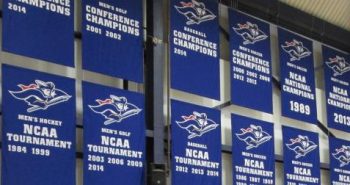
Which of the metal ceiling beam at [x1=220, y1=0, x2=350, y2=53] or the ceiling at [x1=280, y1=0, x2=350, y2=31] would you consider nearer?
the metal ceiling beam at [x1=220, y1=0, x2=350, y2=53]

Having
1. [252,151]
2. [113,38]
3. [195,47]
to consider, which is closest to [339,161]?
[252,151]

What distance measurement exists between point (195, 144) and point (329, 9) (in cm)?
689

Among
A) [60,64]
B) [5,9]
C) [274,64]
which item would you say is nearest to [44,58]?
[60,64]

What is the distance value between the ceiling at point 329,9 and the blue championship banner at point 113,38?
18.2 ft

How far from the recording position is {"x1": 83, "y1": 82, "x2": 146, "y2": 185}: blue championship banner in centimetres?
1225

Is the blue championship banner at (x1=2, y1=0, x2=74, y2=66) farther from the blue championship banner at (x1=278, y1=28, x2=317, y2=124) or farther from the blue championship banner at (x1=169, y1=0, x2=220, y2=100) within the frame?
the blue championship banner at (x1=278, y1=28, x2=317, y2=124)

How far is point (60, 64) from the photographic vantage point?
12094 mm

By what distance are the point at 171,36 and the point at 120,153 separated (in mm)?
3062

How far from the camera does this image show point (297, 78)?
17484mm

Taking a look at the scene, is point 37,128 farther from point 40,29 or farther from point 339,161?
point 339,161

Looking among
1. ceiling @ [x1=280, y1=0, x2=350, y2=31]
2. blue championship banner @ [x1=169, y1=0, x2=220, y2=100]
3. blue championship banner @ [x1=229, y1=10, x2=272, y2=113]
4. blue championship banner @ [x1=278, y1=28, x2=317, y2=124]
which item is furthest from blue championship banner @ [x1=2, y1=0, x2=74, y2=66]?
ceiling @ [x1=280, y1=0, x2=350, y2=31]

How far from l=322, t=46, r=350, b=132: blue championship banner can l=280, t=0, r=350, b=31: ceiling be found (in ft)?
3.02

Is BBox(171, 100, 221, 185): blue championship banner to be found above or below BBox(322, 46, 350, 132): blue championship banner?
below

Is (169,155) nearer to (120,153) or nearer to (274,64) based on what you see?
(120,153)
